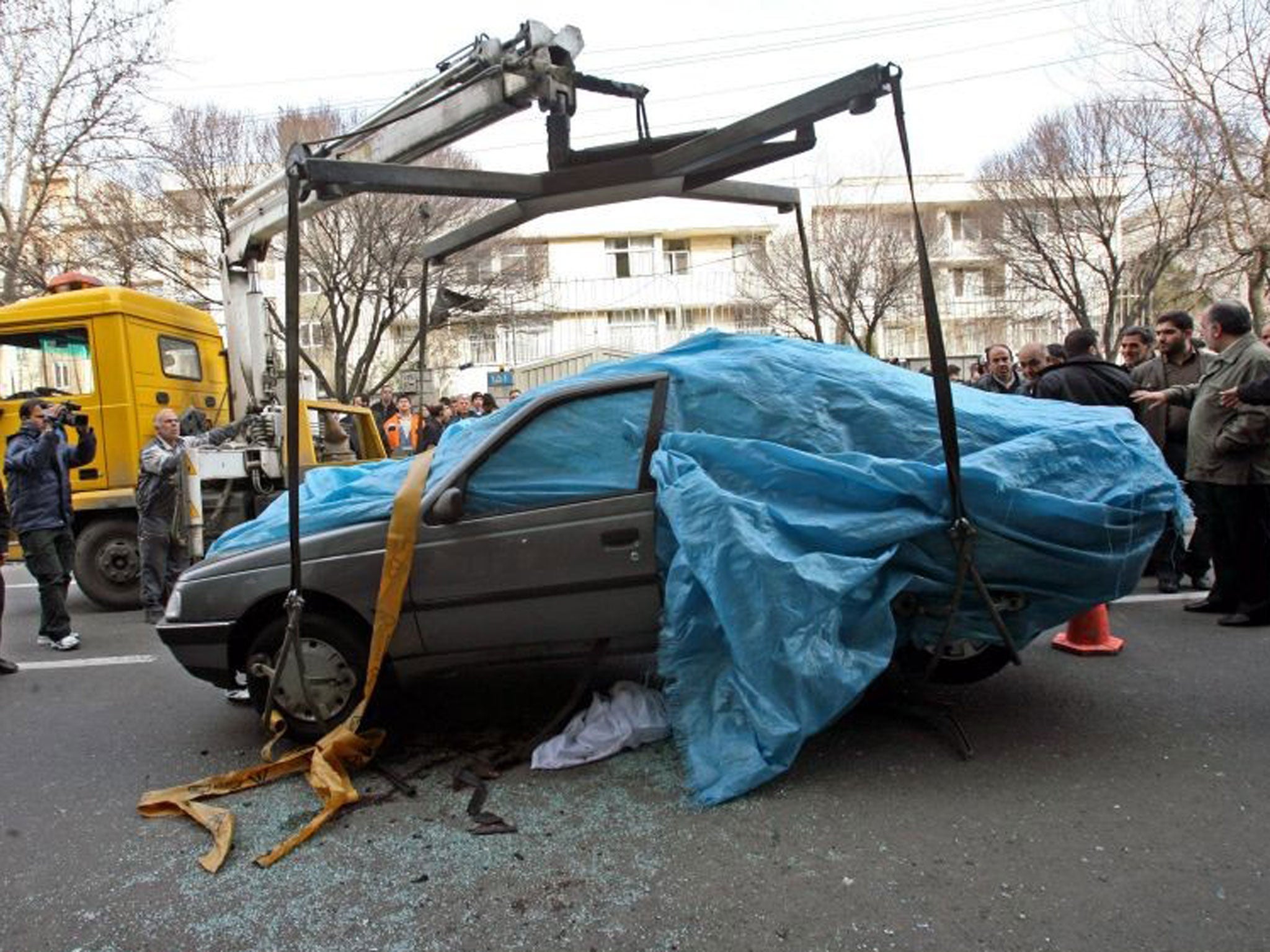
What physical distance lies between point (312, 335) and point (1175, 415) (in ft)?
72.9

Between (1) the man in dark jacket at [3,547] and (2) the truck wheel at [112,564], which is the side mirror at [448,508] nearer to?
(1) the man in dark jacket at [3,547]

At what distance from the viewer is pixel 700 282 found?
34656mm

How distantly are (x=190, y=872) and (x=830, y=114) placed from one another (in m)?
3.44

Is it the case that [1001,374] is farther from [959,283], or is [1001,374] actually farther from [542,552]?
[959,283]

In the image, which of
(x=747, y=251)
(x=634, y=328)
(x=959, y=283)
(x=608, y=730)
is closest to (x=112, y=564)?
(x=608, y=730)

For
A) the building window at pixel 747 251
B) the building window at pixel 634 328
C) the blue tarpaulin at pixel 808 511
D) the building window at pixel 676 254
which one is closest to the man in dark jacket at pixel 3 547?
the blue tarpaulin at pixel 808 511

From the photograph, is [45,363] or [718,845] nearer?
[718,845]

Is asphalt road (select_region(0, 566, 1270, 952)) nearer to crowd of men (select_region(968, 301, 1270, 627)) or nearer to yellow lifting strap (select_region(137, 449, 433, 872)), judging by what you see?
yellow lifting strap (select_region(137, 449, 433, 872))

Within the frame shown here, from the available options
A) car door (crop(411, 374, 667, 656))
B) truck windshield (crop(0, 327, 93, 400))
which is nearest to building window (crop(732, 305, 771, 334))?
truck windshield (crop(0, 327, 93, 400))

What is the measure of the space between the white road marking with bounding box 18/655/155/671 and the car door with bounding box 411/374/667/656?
10.0 feet

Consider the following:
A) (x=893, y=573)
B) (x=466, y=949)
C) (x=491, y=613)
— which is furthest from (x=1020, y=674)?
(x=466, y=949)

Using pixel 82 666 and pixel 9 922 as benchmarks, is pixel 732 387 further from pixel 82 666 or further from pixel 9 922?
pixel 82 666

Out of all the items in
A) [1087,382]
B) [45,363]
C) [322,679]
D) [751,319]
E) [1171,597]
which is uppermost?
[751,319]

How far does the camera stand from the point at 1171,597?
5828 millimetres
